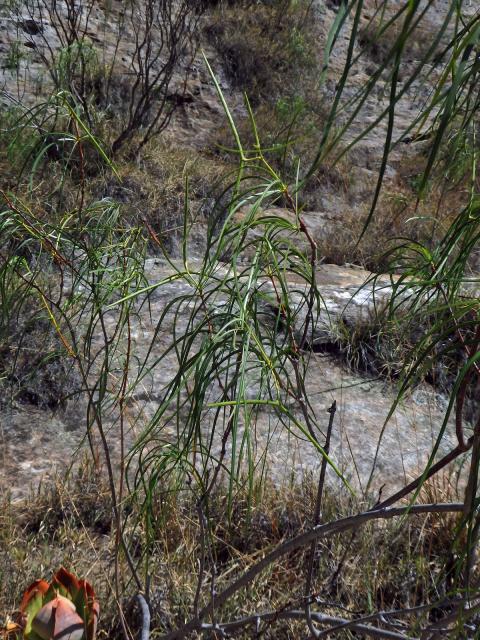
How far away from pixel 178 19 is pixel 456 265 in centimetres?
489

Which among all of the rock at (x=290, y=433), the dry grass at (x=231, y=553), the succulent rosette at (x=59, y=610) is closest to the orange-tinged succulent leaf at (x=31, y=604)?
the succulent rosette at (x=59, y=610)

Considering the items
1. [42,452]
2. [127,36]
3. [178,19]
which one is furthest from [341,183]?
[42,452]

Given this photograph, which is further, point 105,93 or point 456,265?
point 105,93

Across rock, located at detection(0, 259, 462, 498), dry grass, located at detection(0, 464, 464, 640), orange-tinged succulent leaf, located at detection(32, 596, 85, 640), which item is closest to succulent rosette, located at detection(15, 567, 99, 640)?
orange-tinged succulent leaf, located at detection(32, 596, 85, 640)

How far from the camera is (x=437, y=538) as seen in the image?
2123mm

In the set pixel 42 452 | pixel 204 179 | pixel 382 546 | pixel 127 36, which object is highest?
pixel 127 36

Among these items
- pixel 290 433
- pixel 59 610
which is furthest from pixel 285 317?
pixel 290 433

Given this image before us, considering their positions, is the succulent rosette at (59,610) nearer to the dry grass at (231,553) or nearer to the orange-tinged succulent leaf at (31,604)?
the orange-tinged succulent leaf at (31,604)

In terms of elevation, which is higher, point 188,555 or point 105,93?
point 105,93

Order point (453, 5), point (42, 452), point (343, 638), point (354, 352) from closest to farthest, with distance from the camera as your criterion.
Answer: point (453, 5) → point (343, 638) → point (42, 452) → point (354, 352)

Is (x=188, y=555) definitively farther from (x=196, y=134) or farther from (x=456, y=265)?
(x=196, y=134)

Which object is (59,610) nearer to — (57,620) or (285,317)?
(57,620)

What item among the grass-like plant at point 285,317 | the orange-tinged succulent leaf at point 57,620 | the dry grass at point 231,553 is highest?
the grass-like plant at point 285,317

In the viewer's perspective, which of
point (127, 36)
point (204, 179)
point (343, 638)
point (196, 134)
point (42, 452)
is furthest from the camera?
point (127, 36)
